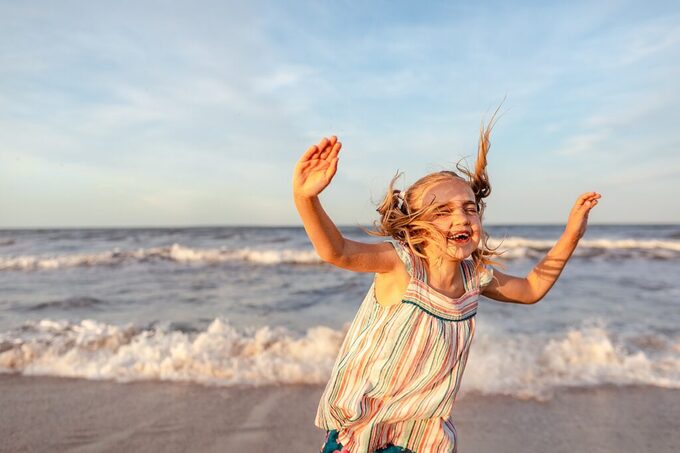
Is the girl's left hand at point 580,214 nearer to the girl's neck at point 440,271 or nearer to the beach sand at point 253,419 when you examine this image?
the girl's neck at point 440,271

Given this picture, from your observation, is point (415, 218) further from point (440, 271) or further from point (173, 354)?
point (173, 354)

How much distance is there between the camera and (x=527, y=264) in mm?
13438

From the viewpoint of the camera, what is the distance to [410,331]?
1839 millimetres

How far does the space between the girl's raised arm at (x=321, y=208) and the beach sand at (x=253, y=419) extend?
1.67 m

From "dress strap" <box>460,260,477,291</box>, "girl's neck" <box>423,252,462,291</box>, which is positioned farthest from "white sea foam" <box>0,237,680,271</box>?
"girl's neck" <box>423,252,462,291</box>

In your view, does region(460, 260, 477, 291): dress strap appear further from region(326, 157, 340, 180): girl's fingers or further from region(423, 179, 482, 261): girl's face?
region(326, 157, 340, 180): girl's fingers

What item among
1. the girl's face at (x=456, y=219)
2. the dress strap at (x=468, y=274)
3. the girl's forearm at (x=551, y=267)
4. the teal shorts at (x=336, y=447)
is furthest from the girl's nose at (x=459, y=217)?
the teal shorts at (x=336, y=447)

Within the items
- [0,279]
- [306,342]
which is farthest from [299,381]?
[0,279]

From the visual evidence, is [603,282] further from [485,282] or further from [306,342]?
[485,282]

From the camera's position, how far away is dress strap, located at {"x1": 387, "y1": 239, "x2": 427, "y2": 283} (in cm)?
189

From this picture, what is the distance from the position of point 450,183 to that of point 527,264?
40.2ft

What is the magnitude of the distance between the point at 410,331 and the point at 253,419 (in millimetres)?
1790

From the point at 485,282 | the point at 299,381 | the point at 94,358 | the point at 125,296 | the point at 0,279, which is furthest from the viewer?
the point at 0,279

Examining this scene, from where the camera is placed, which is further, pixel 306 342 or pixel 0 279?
pixel 0 279
